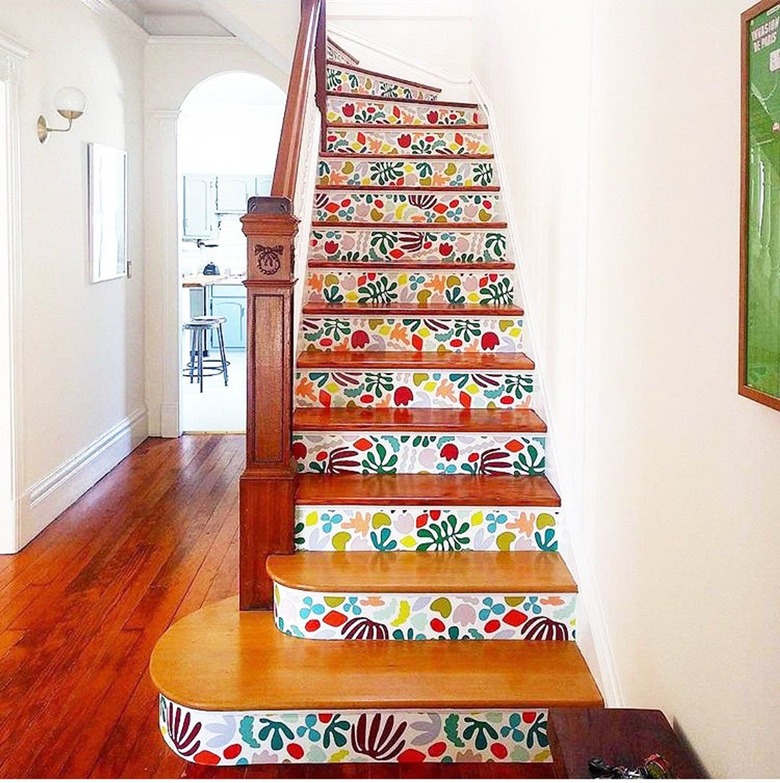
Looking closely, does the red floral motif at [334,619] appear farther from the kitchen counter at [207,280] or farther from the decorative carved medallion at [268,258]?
the kitchen counter at [207,280]

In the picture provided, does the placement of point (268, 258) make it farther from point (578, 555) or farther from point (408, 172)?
point (408, 172)

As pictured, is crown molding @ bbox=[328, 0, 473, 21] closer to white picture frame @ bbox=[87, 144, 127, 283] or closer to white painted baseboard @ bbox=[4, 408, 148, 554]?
white picture frame @ bbox=[87, 144, 127, 283]

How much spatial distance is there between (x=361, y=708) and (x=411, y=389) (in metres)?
1.36

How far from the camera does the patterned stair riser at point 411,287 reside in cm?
407

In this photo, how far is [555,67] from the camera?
321 cm

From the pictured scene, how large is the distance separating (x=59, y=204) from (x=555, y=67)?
8.90 feet

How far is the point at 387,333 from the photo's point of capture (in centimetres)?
383

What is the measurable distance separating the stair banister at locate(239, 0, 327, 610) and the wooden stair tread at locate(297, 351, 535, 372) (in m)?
0.55

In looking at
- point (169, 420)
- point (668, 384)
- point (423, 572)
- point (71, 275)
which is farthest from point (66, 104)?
point (668, 384)

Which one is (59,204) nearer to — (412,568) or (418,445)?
(418,445)

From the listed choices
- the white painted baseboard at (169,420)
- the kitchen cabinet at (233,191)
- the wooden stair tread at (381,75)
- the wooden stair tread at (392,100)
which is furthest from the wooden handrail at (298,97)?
the kitchen cabinet at (233,191)

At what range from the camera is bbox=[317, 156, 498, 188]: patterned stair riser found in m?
4.70

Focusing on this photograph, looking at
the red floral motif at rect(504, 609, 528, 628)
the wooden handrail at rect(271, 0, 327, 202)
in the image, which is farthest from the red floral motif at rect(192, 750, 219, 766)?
the wooden handrail at rect(271, 0, 327, 202)

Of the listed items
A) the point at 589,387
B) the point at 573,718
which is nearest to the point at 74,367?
the point at 589,387
